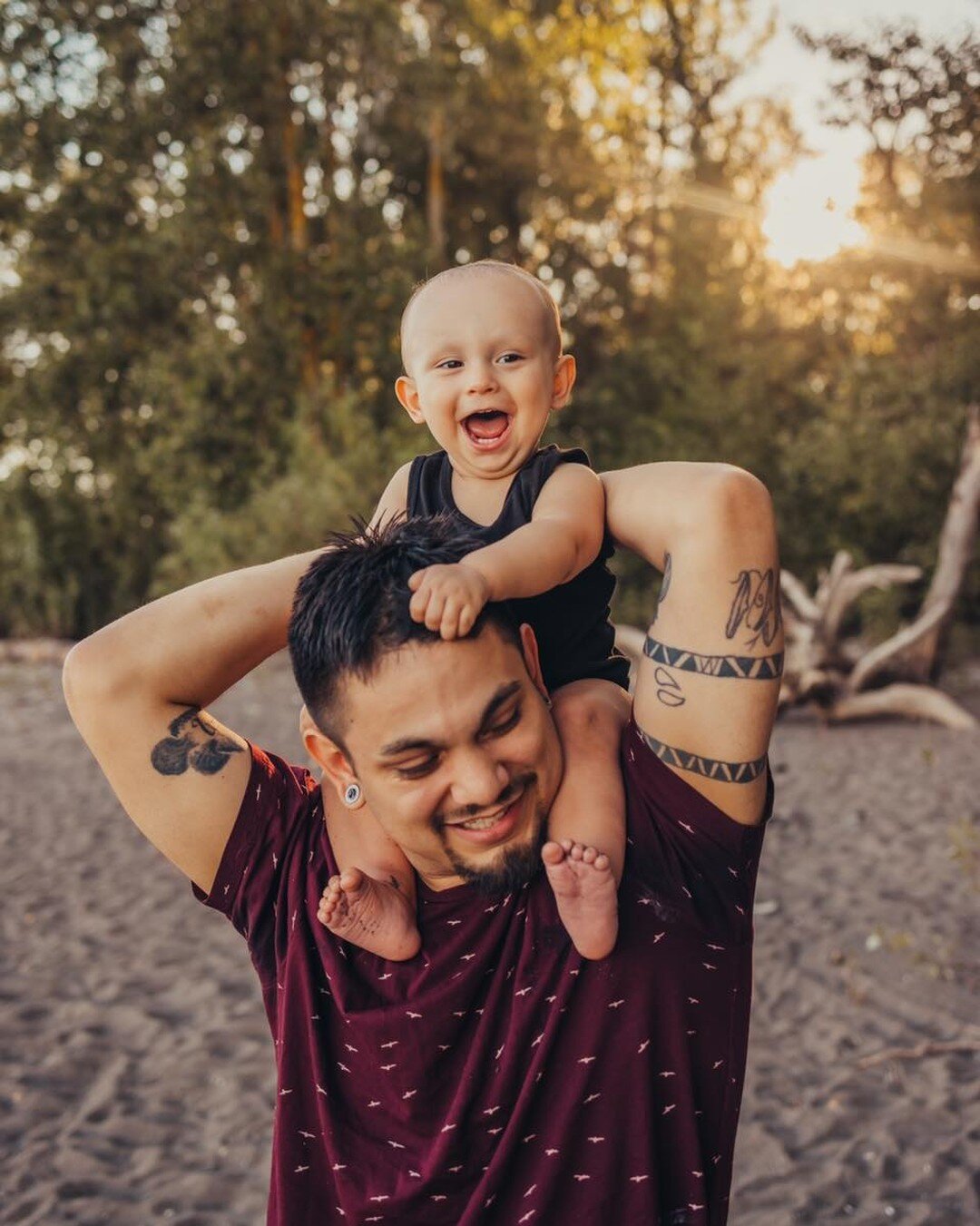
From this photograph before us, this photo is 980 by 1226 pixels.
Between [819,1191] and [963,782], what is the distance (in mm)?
5024

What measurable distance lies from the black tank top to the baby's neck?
2cm

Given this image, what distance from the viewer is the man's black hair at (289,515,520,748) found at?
162 centimetres

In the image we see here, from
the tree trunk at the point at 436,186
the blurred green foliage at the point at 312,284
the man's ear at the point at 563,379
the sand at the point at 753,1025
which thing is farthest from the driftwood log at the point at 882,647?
the man's ear at the point at 563,379

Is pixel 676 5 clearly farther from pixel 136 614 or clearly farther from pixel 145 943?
pixel 136 614

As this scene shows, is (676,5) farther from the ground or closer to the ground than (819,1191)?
farther from the ground

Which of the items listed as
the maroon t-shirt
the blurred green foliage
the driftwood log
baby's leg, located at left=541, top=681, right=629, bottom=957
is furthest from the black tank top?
the blurred green foliage

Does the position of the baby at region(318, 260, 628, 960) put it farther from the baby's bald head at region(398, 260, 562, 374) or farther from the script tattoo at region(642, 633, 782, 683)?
the script tattoo at region(642, 633, 782, 683)

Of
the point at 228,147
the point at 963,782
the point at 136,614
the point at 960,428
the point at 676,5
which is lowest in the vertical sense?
the point at 963,782

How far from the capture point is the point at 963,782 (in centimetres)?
823

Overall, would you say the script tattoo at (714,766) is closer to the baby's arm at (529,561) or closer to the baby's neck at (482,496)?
the baby's arm at (529,561)

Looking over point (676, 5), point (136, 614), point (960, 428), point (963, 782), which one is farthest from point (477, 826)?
point (676, 5)

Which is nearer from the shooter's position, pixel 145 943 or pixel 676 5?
pixel 145 943

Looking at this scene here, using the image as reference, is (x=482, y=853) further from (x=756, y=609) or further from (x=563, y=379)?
(x=563, y=379)

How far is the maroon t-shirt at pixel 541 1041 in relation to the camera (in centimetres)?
171
